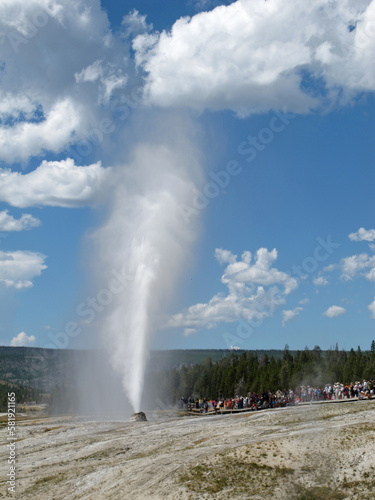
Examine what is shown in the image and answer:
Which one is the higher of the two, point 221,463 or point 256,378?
point 221,463

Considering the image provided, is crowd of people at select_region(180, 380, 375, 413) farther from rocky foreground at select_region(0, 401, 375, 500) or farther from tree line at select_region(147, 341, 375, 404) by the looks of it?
tree line at select_region(147, 341, 375, 404)

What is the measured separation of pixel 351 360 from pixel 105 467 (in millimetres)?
86055

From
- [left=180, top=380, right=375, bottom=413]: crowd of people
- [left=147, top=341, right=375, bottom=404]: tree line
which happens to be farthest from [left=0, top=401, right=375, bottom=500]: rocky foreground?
[left=147, top=341, right=375, bottom=404]: tree line

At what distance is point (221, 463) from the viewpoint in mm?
21406

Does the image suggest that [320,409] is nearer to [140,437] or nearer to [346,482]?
[140,437]

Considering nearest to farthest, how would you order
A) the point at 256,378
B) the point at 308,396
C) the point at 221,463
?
the point at 221,463, the point at 308,396, the point at 256,378

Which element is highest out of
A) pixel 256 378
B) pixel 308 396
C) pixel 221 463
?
pixel 308 396

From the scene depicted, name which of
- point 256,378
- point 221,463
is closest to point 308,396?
point 221,463

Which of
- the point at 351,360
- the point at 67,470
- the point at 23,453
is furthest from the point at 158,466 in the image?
the point at 351,360

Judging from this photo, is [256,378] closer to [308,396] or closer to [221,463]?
[308,396]

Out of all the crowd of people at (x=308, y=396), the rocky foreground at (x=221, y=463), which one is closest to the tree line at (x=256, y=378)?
the crowd of people at (x=308, y=396)

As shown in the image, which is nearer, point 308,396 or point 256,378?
point 308,396

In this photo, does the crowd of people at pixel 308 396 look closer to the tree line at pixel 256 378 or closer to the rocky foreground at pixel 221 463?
the rocky foreground at pixel 221 463

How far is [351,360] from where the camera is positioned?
4018 inches
